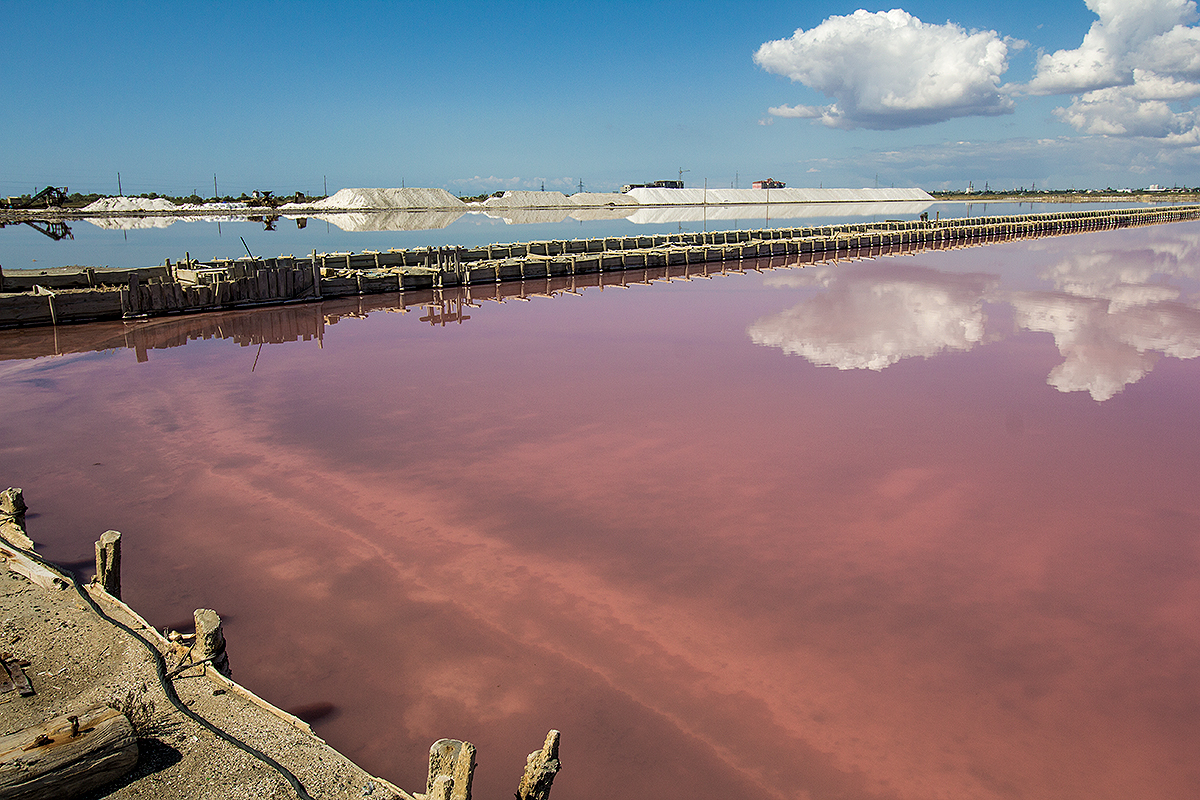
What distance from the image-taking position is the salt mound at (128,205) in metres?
96.8

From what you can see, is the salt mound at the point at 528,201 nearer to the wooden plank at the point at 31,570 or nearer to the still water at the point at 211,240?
the still water at the point at 211,240

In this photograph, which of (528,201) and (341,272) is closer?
(341,272)

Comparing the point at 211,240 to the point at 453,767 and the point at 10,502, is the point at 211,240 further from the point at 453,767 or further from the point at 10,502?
the point at 453,767

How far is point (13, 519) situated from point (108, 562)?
6.96 ft

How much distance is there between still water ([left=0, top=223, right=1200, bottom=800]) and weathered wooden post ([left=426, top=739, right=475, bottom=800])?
4.40 feet

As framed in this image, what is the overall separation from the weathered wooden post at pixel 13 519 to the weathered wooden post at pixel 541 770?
604 cm

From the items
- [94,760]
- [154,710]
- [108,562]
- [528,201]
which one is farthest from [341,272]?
[528,201]

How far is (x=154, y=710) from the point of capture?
16.8 ft

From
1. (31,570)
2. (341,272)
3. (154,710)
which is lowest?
(154,710)

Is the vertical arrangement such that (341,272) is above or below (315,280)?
above

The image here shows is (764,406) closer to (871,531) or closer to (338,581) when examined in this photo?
(871,531)

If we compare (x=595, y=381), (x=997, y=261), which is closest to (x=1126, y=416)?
(x=595, y=381)

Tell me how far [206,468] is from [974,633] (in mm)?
10248

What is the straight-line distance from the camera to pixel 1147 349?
61.7ft
